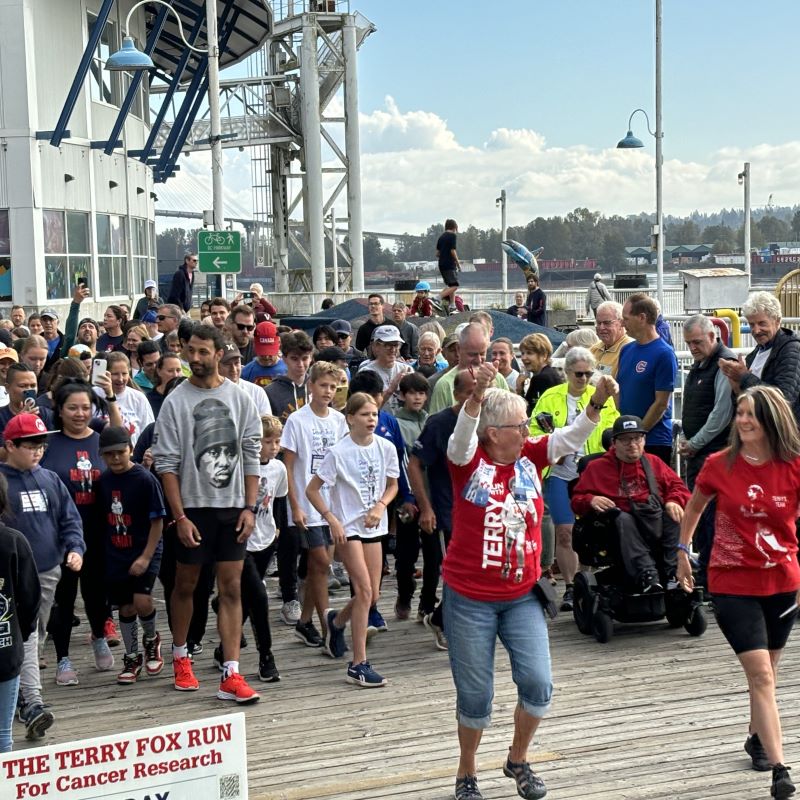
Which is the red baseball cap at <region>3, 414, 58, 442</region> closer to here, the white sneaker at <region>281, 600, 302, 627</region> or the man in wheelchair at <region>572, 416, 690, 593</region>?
the white sneaker at <region>281, 600, 302, 627</region>

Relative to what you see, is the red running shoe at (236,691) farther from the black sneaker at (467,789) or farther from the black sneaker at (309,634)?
the black sneaker at (467,789)

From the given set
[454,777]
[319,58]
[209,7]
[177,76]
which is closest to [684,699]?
[454,777]

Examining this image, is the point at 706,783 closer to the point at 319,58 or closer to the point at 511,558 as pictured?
the point at 511,558

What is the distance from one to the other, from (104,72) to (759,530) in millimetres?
26584

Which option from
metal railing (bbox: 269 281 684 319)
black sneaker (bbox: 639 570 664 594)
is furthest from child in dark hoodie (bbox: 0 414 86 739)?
metal railing (bbox: 269 281 684 319)

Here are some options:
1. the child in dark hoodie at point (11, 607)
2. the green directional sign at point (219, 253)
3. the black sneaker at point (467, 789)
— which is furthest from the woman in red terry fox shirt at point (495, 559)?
the green directional sign at point (219, 253)

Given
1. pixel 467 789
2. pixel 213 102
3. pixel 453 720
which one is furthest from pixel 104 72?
pixel 467 789

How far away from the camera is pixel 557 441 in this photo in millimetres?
5797

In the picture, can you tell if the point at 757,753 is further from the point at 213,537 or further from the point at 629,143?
the point at 629,143

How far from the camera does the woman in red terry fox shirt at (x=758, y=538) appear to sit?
19.5 feet

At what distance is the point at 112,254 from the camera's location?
30344 millimetres

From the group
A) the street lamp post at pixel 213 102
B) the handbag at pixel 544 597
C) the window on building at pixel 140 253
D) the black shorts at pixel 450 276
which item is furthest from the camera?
the window on building at pixel 140 253

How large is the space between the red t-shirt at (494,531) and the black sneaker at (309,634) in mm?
3259

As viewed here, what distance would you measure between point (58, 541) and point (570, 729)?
3.04 metres
